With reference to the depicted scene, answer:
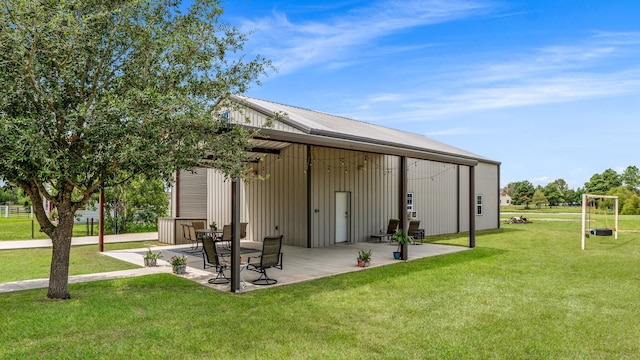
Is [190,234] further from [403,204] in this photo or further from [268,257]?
[403,204]

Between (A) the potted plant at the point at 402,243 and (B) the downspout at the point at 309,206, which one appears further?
(B) the downspout at the point at 309,206

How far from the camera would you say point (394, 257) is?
10.5 meters

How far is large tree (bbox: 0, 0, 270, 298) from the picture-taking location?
4.99m

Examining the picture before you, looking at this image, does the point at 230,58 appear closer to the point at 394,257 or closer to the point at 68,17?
the point at 68,17

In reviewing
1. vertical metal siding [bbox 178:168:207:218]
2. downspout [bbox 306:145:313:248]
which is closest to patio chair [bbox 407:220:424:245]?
downspout [bbox 306:145:313:248]

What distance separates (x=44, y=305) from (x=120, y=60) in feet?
12.2

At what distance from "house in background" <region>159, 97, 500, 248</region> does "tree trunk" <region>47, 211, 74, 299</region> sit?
5370mm

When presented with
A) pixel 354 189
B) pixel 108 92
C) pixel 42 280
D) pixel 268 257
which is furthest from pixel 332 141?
pixel 42 280

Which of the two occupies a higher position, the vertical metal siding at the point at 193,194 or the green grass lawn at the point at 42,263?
the vertical metal siding at the point at 193,194

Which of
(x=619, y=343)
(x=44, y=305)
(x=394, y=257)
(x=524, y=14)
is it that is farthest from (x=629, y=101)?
(x=44, y=305)

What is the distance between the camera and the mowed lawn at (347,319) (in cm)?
422

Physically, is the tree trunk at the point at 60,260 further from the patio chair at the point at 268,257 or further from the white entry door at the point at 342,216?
the white entry door at the point at 342,216

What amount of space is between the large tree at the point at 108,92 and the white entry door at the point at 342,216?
770cm

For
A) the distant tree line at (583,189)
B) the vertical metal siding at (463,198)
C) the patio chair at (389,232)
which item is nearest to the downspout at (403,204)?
the patio chair at (389,232)
